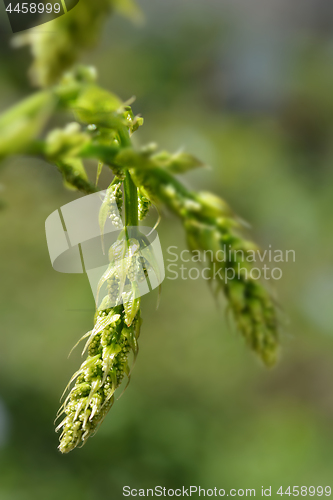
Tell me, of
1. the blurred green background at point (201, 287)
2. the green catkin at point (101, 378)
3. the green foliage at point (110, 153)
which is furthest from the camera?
the blurred green background at point (201, 287)

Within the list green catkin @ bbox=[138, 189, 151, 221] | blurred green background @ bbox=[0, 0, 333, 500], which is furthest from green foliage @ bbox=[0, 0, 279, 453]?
blurred green background @ bbox=[0, 0, 333, 500]

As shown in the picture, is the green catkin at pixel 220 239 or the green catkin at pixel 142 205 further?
the green catkin at pixel 142 205

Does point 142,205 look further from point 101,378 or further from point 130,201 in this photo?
point 101,378

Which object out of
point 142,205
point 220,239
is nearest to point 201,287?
point 142,205

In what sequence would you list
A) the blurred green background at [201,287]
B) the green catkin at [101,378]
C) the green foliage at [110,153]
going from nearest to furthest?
A: 1. the green foliage at [110,153]
2. the green catkin at [101,378]
3. the blurred green background at [201,287]

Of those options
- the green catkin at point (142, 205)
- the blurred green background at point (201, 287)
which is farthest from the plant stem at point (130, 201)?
the blurred green background at point (201, 287)

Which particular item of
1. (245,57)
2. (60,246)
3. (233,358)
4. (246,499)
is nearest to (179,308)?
(233,358)

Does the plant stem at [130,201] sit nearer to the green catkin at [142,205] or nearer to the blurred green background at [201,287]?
the green catkin at [142,205]

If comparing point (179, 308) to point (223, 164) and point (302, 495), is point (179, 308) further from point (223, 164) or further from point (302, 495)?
point (302, 495)

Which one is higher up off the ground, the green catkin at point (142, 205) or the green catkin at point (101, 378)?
the green catkin at point (142, 205)
